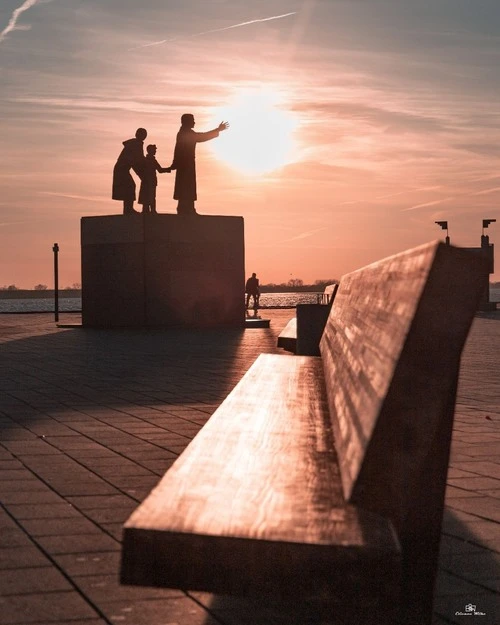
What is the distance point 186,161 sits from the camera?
80.4 ft

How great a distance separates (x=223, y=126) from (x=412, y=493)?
2229cm

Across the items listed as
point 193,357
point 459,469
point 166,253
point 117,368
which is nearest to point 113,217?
point 166,253

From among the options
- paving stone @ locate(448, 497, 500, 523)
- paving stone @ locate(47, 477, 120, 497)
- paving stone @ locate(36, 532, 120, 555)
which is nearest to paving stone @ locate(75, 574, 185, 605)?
paving stone @ locate(36, 532, 120, 555)

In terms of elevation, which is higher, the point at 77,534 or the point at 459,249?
the point at 459,249

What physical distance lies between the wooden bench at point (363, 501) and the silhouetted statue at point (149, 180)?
22019mm

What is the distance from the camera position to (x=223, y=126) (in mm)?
24203

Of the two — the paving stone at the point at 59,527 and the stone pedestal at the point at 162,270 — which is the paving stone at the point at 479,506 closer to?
the paving stone at the point at 59,527

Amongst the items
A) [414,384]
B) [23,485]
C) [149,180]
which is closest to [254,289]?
[149,180]

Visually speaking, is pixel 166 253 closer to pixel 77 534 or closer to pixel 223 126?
pixel 223 126

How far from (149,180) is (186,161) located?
1034 mm

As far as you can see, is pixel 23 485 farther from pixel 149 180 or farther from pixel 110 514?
pixel 149 180

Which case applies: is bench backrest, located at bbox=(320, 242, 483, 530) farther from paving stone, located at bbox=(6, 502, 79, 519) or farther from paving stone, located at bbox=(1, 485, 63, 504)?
paving stone, located at bbox=(1, 485, 63, 504)

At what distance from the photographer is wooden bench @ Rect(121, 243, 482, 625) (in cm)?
219

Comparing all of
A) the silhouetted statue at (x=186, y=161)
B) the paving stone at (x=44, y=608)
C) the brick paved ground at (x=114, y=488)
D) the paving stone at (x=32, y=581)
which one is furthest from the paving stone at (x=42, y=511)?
the silhouetted statue at (x=186, y=161)
